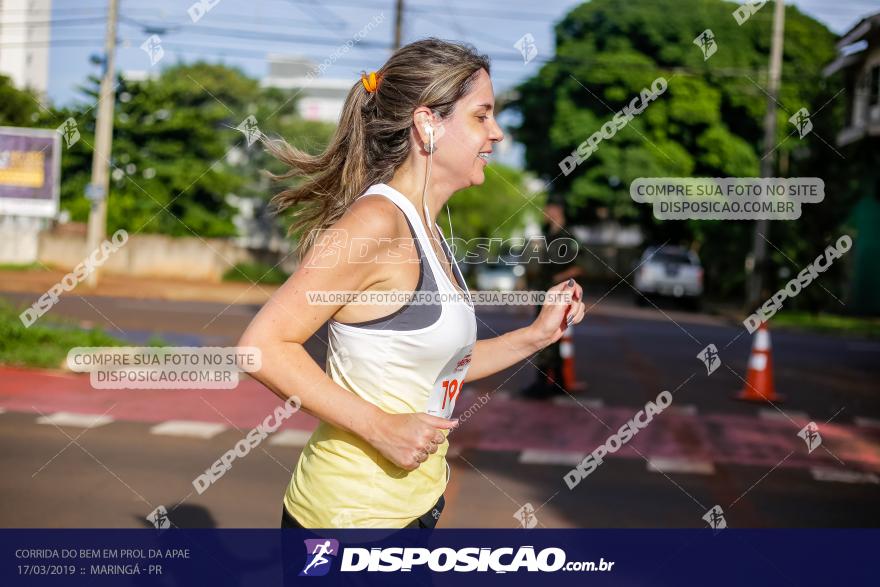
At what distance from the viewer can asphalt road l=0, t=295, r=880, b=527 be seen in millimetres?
5488

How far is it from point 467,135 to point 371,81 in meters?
0.24

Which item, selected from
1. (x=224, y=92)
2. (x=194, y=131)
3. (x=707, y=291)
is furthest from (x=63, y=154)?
(x=707, y=291)

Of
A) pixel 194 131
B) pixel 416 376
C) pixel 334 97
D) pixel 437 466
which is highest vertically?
pixel 334 97

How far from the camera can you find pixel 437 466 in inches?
79.3

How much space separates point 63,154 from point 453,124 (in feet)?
A: 82.6

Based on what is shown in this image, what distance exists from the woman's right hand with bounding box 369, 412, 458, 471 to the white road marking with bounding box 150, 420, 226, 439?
5.68 meters

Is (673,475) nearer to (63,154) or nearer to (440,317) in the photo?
(440,317)

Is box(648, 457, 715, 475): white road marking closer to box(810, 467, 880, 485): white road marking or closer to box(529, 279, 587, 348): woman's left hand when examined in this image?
A: box(810, 467, 880, 485): white road marking

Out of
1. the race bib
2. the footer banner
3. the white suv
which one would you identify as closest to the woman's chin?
the race bib

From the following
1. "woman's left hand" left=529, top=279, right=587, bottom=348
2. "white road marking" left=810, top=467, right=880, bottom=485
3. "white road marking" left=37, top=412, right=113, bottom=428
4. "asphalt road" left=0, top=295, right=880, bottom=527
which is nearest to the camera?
"woman's left hand" left=529, top=279, right=587, bottom=348

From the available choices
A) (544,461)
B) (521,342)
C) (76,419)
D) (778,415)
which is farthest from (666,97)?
(521,342)

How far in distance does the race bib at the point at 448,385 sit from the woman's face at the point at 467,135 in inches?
15.3

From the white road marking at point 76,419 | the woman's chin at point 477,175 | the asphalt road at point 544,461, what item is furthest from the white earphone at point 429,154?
the white road marking at point 76,419

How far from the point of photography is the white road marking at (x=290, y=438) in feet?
23.5
